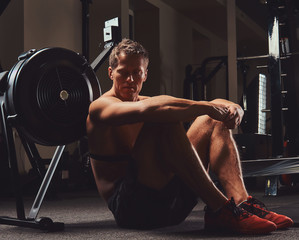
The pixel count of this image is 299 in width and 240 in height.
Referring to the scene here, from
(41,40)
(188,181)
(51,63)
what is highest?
(41,40)

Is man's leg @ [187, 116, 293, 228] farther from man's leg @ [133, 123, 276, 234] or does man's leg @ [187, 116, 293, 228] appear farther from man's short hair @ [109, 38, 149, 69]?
man's short hair @ [109, 38, 149, 69]

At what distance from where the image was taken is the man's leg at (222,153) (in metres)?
2.00

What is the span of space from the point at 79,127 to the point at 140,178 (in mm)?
604

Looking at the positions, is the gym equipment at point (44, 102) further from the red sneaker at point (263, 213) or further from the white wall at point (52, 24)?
the white wall at point (52, 24)

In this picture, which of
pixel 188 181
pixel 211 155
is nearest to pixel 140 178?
pixel 188 181

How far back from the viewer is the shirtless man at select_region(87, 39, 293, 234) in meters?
1.83

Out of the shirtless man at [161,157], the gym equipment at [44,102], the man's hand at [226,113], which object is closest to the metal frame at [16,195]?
the gym equipment at [44,102]

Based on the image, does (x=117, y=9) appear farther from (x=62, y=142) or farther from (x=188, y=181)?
(x=188, y=181)

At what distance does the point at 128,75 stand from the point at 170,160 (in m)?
0.41

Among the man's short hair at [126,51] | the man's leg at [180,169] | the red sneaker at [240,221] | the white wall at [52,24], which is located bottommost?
the red sneaker at [240,221]

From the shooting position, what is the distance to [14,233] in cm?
217

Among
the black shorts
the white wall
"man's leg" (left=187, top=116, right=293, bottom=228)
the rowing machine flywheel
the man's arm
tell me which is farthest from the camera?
the white wall

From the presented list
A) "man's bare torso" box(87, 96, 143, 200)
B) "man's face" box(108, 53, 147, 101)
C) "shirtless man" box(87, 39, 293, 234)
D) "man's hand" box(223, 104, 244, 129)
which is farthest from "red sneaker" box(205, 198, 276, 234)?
"man's face" box(108, 53, 147, 101)

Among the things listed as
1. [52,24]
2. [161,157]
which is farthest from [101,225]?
[52,24]
